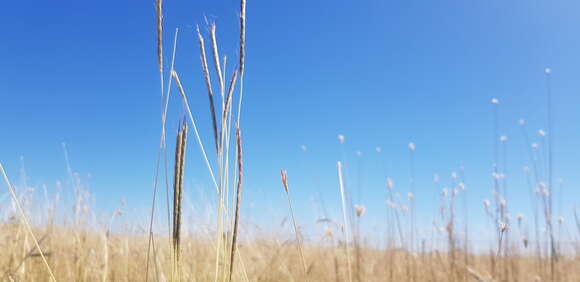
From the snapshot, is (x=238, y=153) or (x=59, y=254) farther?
(x=59, y=254)

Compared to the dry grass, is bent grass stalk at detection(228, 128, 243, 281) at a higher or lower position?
higher

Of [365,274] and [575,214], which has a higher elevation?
[575,214]

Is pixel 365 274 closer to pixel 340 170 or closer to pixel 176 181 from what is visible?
pixel 340 170

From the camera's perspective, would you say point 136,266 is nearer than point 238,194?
No

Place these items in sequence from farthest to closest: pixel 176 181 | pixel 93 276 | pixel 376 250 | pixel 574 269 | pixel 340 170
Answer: pixel 376 250, pixel 574 269, pixel 93 276, pixel 340 170, pixel 176 181

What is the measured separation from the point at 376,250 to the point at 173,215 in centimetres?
419

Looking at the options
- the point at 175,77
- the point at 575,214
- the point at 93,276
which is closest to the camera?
the point at 175,77

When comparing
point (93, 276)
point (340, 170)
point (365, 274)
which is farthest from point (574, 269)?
point (93, 276)

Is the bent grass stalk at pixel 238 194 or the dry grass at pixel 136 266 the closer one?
the bent grass stalk at pixel 238 194

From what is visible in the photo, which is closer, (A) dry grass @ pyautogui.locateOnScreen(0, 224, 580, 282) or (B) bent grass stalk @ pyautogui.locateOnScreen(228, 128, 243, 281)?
(B) bent grass stalk @ pyautogui.locateOnScreen(228, 128, 243, 281)

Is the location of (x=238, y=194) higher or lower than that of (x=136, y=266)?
higher

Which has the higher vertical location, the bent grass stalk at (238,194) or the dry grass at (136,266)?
the bent grass stalk at (238,194)

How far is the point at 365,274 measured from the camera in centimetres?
260

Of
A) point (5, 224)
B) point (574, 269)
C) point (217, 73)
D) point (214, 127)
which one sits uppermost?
point (217, 73)
